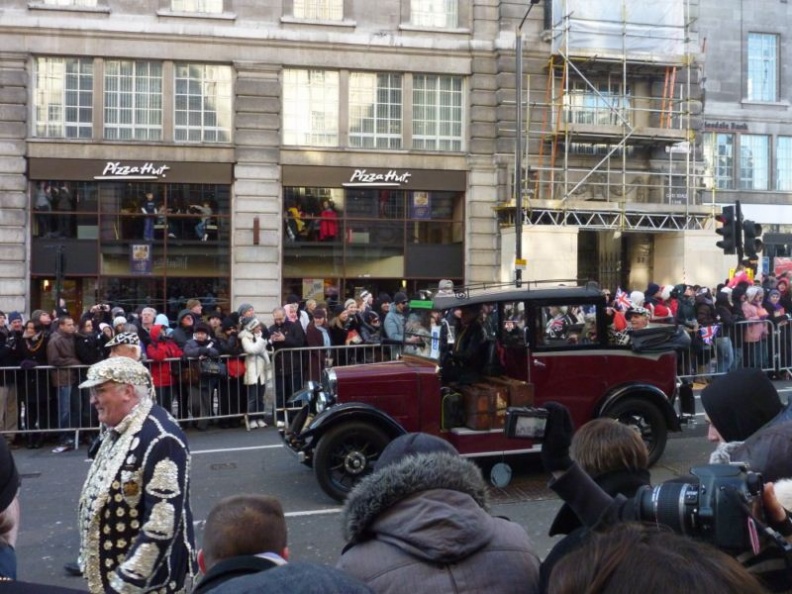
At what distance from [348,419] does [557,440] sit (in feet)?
17.9

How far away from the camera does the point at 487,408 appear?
8.52 metres

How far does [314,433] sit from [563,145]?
1828cm

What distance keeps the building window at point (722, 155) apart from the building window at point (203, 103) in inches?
779

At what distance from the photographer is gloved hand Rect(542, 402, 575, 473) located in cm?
290

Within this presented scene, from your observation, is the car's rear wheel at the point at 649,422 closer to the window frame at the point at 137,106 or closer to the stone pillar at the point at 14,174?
the window frame at the point at 137,106

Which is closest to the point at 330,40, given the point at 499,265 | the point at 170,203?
the point at 170,203

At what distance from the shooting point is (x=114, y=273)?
72.3ft

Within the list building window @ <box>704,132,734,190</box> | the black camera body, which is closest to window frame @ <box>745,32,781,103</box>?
building window @ <box>704,132,734,190</box>

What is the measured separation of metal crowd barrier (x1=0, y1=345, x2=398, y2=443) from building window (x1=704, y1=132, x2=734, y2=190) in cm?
2378

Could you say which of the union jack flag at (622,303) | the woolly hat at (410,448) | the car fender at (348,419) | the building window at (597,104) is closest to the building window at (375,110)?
the building window at (597,104)

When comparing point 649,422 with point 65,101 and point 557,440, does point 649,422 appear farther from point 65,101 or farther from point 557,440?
point 65,101

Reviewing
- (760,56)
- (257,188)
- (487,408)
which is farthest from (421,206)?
(760,56)

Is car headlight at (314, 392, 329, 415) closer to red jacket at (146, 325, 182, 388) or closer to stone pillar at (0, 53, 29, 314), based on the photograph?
red jacket at (146, 325, 182, 388)

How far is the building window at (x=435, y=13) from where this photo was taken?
78.0ft
